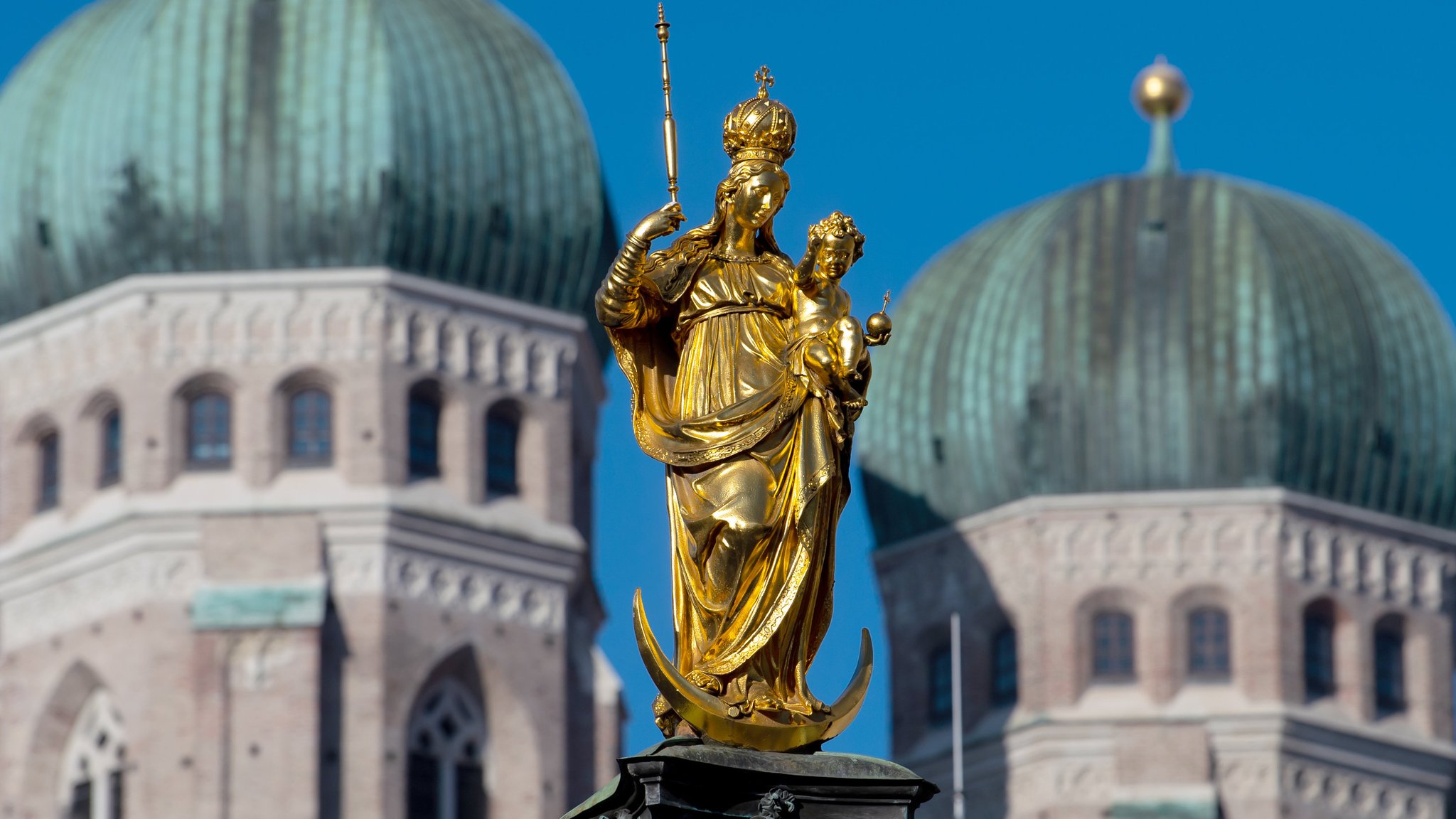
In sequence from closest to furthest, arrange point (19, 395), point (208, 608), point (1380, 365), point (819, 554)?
point (819, 554) < point (208, 608) < point (19, 395) < point (1380, 365)

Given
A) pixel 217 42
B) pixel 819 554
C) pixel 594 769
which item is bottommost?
pixel 819 554

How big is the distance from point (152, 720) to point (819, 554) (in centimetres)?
3615

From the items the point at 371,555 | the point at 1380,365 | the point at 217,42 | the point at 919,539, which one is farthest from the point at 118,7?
the point at 1380,365

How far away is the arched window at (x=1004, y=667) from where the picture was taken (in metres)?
59.1

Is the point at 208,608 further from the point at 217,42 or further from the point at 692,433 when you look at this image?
the point at 692,433

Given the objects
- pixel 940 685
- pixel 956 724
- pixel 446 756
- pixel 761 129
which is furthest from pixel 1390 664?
pixel 761 129

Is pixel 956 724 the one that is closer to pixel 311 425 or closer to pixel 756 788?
pixel 311 425

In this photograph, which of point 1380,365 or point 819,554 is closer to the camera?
point 819,554

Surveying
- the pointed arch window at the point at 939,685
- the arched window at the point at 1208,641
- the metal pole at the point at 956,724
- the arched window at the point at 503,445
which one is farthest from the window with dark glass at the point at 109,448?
the arched window at the point at 1208,641

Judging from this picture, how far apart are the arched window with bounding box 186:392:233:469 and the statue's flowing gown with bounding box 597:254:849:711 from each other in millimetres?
37025

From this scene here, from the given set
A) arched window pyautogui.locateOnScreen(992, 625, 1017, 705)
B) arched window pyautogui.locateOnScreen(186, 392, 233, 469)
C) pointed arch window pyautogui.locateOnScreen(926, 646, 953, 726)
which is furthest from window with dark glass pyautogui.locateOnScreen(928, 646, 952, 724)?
arched window pyautogui.locateOnScreen(186, 392, 233, 469)

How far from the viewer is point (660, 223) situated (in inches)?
638

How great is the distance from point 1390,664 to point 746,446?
44.6m

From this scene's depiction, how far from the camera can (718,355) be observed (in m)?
16.3
